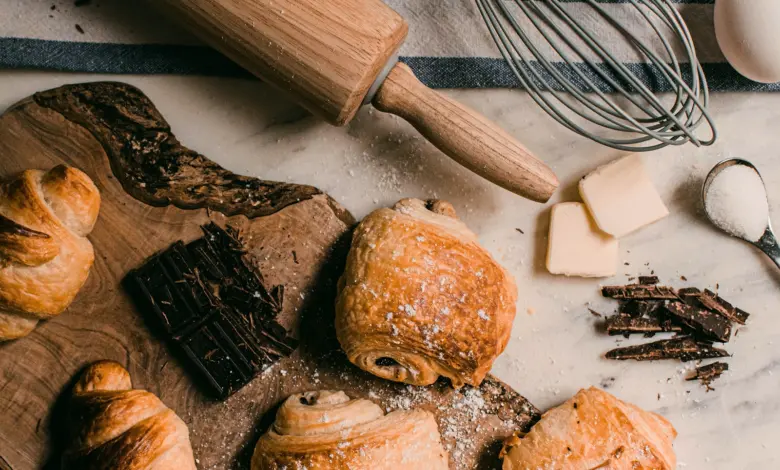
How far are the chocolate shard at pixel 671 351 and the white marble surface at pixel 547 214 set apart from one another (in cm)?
4

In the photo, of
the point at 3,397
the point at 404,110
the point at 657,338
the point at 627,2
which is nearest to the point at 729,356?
the point at 657,338

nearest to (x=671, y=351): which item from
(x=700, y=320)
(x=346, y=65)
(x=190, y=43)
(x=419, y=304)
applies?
(x=700, y=320)

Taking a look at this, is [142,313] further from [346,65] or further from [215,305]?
[346,65]

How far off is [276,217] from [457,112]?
47 cm

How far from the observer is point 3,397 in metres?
1.44

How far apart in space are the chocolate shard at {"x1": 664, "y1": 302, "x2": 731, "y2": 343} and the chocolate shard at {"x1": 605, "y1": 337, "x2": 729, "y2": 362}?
1.4 inches

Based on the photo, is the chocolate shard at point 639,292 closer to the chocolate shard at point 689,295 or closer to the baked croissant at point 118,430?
the chocolate shard at point 689,295

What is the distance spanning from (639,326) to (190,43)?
1.32m

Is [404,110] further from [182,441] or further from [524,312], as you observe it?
[182,441]

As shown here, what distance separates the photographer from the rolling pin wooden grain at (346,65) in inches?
54.6

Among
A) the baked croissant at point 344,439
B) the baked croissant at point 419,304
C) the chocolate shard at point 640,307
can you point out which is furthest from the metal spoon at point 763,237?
the baked croissant at point 344,439

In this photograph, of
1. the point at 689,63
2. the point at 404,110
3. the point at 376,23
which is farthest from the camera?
the point at 689,63

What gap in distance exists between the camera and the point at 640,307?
1709mm

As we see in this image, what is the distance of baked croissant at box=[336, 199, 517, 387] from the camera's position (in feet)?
4.73
